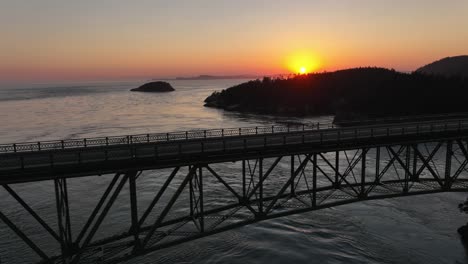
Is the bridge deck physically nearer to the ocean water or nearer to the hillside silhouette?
the ocean water

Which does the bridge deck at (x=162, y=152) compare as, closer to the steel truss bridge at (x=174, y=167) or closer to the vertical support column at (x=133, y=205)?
the steel truss bridge at (x=174, y=167)

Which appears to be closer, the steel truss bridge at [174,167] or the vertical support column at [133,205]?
the steel truss bridge at [174,167]

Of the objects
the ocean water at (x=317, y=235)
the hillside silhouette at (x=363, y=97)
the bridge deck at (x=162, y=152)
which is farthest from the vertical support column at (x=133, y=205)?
the hillside silhouette at (x=363, y=97)

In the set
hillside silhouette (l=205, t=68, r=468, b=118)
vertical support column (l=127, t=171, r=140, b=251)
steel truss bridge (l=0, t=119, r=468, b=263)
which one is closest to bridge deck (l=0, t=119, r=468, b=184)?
steel truss bridge (l=0, t=119, r=468, b=263)

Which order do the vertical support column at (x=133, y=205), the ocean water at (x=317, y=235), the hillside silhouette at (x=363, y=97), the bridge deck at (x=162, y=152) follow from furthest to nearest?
the hillside silhouette at (x=363, y=97) < the ocean water at (x=317, y=235) < the vertical support column at (x=133, y=205) < the bridge deck at (x=162, y=152)

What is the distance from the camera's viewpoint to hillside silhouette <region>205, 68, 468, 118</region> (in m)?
138

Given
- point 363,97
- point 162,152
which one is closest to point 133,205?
point 162,152

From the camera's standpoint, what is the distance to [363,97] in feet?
525

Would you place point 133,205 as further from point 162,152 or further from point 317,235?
point 317,235

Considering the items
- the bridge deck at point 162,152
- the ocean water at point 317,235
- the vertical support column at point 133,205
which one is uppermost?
the bridge deck at point 162,152

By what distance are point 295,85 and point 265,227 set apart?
166397mm

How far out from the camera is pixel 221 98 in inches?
7825

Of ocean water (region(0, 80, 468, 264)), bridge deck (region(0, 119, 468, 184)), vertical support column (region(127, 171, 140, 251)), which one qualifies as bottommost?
ocean water (region(0, 80, 468, 264))

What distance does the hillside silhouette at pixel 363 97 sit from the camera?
13812cm
